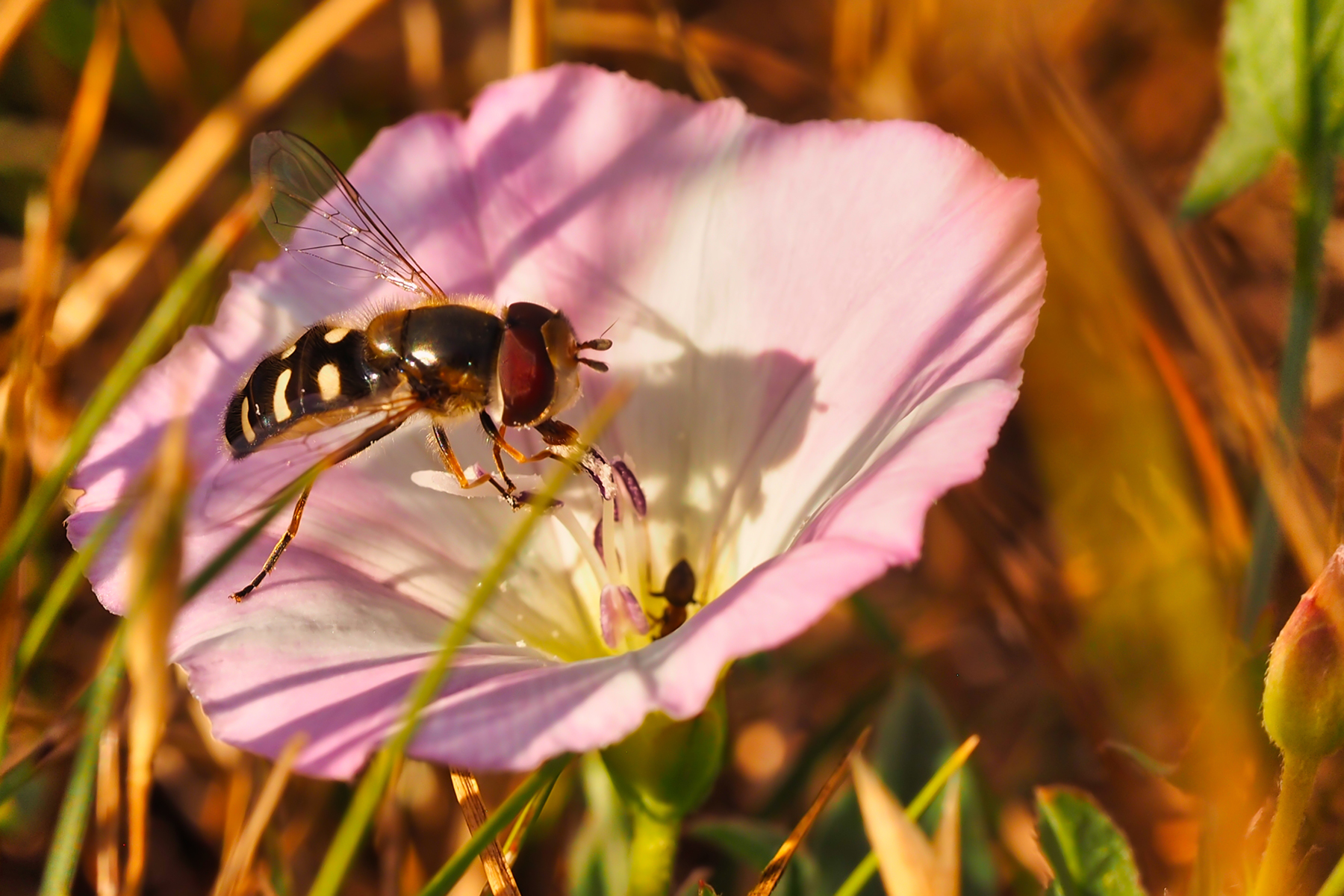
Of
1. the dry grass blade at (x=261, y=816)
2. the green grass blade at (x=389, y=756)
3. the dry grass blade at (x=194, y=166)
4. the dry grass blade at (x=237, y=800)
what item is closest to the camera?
the green grass blade at (x=389, y=756)

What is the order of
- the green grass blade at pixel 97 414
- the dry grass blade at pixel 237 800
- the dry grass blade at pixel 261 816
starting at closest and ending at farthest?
the dry grass blade at pixel 261 816 < the green grass blade at pixel 97 414 < the dry grass blade at pixel 237 800

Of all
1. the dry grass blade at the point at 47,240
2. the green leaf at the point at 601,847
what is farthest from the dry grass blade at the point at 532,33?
the green leaf at the point at 601,847

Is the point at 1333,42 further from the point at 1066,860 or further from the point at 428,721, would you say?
the point at 428,721

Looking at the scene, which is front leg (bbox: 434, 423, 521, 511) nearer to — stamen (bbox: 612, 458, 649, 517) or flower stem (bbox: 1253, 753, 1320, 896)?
stamen (bbox: 612, 458, 649, 517)

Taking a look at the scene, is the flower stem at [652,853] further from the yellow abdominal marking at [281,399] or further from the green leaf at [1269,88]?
the green leaf at [1269,88]

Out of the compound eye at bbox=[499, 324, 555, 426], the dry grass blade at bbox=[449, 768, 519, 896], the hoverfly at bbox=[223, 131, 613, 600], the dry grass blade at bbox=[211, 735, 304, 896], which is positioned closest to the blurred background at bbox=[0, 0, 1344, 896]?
the dry grass blade at bbox=[449, 768, 519, 896]

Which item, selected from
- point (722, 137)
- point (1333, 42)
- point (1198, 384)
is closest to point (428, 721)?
point (722, 137)
